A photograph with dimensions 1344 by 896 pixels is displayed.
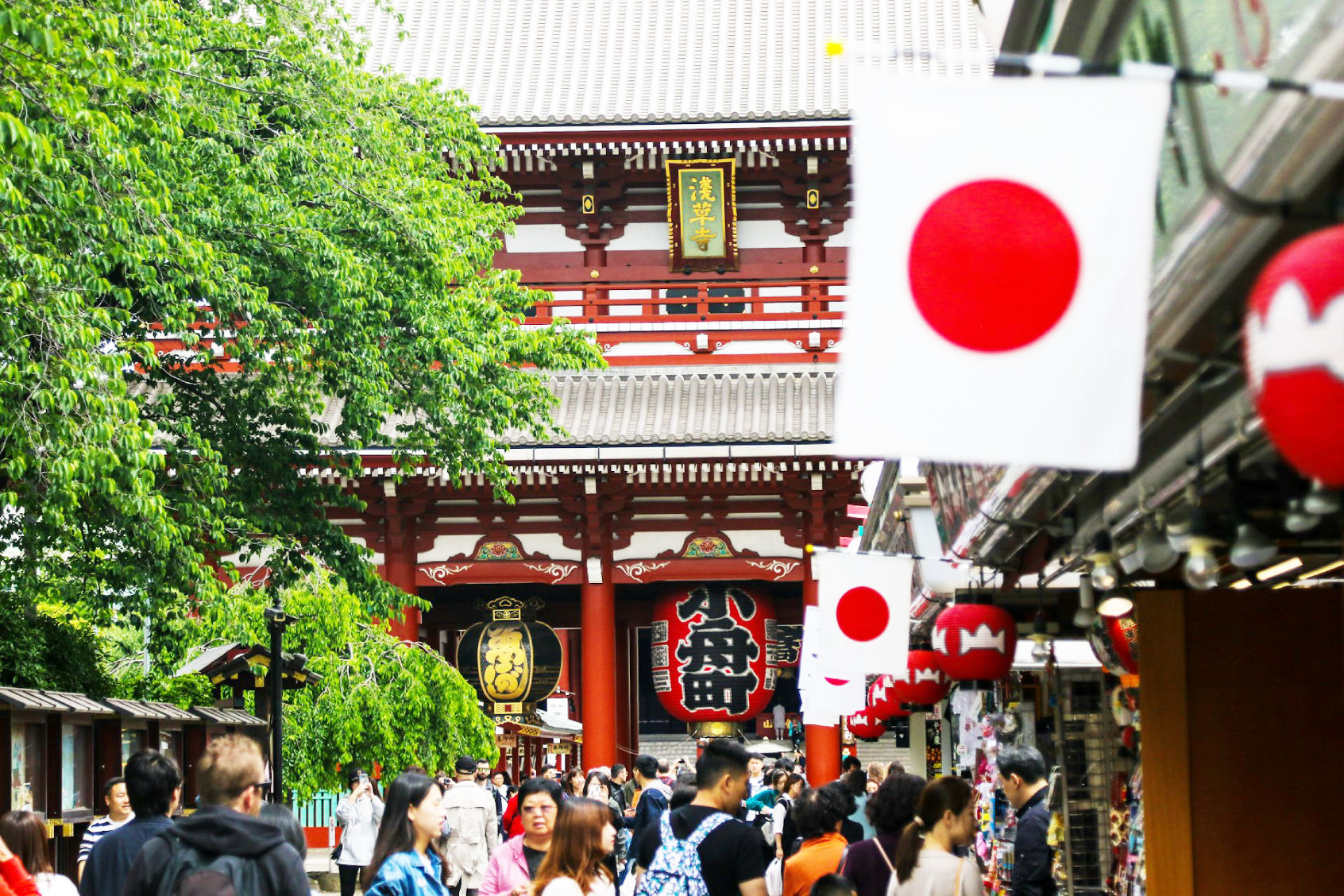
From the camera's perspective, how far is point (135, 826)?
18.1ft

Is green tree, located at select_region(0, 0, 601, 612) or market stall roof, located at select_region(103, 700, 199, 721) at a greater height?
green tree, located at select_region(0, 0, 601, 612)

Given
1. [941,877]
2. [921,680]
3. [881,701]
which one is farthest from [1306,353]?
[881,701]

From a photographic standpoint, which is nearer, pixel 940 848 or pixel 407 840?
pixel 407 840

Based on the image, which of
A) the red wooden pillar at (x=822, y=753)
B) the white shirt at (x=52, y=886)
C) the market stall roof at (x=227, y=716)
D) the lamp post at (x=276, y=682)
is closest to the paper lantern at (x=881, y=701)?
the red wooden pillar at (x=822, y=753)

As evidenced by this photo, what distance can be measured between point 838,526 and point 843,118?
15.2 feet

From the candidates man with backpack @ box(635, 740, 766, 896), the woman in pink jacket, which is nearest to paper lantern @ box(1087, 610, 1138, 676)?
man with backpack @ box(635, 740, 766, 896)

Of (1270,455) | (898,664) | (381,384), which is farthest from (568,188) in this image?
(1270,455)

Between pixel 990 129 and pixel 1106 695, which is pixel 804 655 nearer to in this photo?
pixel 1106 695

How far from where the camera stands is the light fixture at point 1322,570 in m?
5.30

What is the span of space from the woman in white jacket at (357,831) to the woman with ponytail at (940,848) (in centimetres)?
887

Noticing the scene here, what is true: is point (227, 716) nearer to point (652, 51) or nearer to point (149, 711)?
point (149, 711)

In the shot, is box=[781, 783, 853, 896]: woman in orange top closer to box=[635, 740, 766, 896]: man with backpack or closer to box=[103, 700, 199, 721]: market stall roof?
box=[635, 740, 766, 896]: man with backpack

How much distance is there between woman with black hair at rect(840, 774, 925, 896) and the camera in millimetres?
5730

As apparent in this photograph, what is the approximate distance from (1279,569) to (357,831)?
9.75 meters
